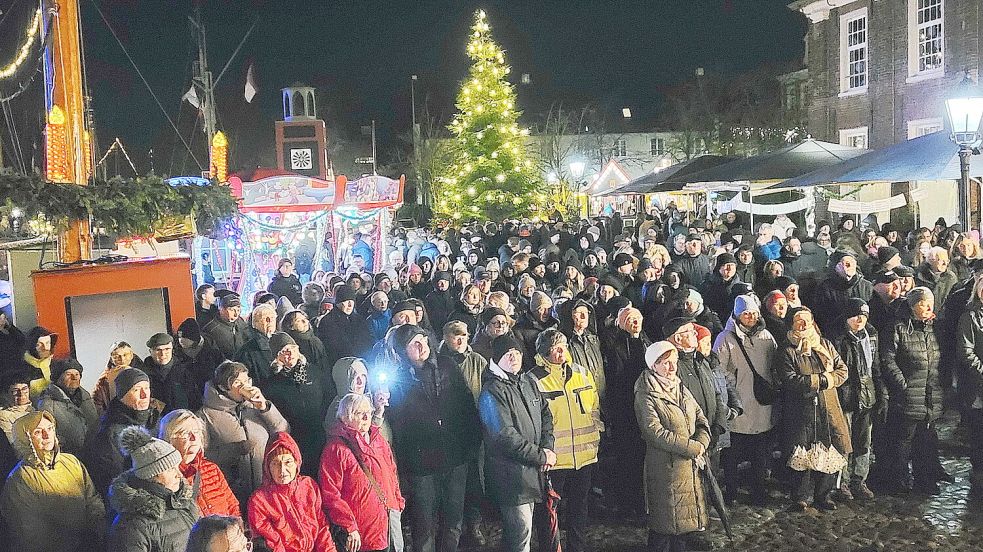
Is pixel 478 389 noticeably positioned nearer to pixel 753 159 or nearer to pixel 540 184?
pixel 753 159

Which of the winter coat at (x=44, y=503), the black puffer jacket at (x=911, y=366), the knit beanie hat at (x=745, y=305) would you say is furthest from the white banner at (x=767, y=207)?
the winter coat at (x=44, y=503)

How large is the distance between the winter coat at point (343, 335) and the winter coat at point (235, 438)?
3028 millimetres

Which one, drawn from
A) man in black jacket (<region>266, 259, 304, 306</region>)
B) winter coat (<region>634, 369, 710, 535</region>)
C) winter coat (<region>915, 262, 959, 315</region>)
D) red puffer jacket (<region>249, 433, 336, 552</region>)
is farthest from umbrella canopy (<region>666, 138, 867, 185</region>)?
red puffer jacket (<region>249, 433, 336, 552</region>)

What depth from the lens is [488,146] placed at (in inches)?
1272

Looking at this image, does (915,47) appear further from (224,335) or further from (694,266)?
(224,335)

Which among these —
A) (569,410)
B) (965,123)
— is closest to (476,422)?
(569,410)

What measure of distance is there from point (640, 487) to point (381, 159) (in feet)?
194

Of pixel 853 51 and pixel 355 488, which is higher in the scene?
pixel 853 51

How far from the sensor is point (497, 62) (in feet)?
107

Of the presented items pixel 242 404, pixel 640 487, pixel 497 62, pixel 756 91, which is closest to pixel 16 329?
pixel 242 404

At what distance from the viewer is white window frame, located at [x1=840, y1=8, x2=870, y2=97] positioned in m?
24.4

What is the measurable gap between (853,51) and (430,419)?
76.2ft

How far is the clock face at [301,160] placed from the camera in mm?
40500

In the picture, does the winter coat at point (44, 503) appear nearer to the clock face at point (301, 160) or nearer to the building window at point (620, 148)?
the clock face at point (301, 160)
